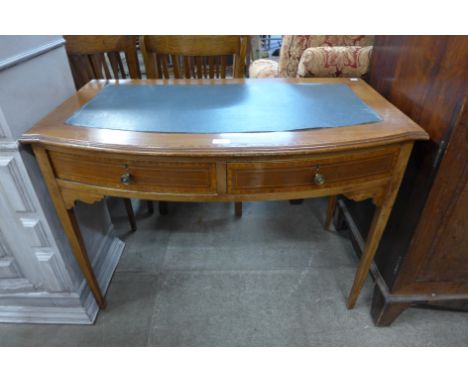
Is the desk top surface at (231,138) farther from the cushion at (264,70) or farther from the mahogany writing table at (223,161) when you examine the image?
the cushion at (264,70)

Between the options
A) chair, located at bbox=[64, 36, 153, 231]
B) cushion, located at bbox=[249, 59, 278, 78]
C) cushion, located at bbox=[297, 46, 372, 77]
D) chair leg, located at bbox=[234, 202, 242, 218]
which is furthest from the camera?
cushion, located at bbox=[249, 59, 278, 78]

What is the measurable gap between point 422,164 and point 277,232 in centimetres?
84

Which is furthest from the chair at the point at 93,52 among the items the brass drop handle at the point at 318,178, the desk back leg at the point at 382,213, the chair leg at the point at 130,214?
the desk back leg at the point at 382,213

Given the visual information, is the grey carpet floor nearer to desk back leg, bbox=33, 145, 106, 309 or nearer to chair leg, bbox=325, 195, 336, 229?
chair leg, bbox=325, 195, 336, 229

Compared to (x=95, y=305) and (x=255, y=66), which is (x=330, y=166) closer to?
(x=95, y=305)

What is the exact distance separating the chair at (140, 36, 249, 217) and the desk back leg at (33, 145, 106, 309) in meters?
0.79

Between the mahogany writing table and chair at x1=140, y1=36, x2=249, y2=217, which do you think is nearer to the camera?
the mahogany writing table

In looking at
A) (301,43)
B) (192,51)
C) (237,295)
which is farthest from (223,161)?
(301,43)

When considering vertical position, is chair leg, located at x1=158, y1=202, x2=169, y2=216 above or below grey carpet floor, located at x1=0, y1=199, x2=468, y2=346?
above

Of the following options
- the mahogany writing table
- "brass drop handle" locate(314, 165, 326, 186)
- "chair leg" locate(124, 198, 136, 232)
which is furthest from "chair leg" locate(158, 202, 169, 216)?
"brass drop handle" locate(314, 165, 326, 186)

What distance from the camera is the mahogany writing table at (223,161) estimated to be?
0.70 m

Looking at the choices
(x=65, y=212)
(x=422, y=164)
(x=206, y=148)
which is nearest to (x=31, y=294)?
(x=65, y=212)

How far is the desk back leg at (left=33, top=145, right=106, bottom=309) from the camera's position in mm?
785

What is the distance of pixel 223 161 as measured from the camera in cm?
72
